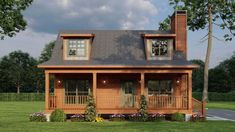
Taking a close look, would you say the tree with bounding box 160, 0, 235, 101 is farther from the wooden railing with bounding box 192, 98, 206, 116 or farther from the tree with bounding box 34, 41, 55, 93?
the tree with bounding box 34, 41, 55, 93

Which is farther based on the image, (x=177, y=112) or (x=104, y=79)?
(x=104, y=79)

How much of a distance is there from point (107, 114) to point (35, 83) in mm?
66785

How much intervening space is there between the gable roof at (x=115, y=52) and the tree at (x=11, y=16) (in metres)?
6.18

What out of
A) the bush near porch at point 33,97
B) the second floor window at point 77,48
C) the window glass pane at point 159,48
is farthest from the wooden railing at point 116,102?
the bush near porch at point 33,97

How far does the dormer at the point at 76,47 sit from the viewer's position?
94.3 ft

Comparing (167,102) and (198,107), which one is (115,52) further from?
(198,107)

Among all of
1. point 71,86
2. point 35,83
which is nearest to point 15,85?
point 35,83

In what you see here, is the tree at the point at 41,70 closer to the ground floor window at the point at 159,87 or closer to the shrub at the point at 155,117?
the ground floor window at the point at 159,87

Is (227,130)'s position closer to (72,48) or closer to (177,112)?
(177,112)

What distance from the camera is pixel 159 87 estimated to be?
97.2 ft

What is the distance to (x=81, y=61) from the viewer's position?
28531 millimetres

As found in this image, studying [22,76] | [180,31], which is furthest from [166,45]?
[22,76]

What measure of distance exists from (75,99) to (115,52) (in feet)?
13.9

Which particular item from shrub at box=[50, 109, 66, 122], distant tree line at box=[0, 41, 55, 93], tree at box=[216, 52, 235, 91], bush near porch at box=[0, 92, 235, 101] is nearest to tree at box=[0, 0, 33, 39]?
shrub at box=[50, 109, 66, 122]
